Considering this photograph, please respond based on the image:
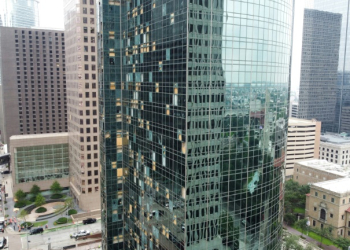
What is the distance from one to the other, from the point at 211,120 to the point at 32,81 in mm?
148150

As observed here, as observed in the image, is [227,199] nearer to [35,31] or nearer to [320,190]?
[320,190]

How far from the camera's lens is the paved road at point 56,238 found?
287ft

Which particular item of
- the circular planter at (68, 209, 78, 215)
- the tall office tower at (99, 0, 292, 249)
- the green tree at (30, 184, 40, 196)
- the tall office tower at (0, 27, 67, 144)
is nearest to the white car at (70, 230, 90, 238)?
the circular planter at (68, 209, 78, 215)

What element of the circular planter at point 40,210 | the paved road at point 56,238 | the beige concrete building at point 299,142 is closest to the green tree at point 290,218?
the beige concrete building at point 299,142

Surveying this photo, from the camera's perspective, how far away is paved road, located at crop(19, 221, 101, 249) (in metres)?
87.6

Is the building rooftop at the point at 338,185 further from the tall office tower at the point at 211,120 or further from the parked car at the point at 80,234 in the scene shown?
the parked car at the point at 80,234

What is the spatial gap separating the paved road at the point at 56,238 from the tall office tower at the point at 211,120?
131 feet

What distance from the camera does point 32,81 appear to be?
169 meters

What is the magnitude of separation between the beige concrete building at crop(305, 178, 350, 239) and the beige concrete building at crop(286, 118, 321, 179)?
47120 millimetres

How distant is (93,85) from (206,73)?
6532 cm

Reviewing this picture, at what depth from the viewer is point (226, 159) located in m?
45.6

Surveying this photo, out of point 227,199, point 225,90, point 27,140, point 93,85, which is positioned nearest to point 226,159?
point 227,199

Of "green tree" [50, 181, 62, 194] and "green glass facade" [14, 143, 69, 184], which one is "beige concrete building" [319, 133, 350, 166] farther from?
"green tree" [50, 181, 62, 194]

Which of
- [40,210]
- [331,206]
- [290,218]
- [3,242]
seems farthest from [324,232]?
[40,210]
